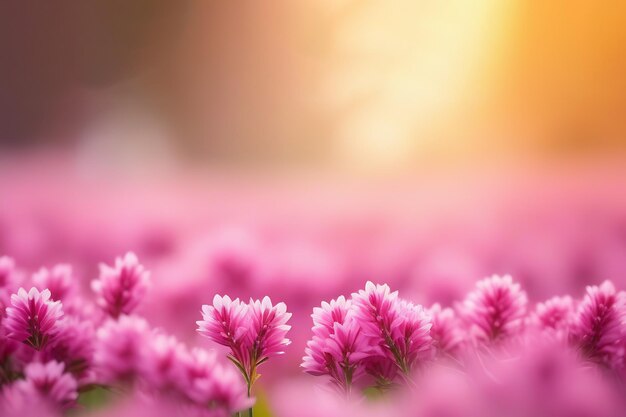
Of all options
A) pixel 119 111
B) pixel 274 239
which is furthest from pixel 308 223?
pixel 119 111

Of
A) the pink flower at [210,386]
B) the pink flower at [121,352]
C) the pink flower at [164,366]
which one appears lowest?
the pink flower at [210,386]

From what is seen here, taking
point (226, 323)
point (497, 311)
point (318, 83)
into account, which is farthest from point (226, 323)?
point (318, 83)

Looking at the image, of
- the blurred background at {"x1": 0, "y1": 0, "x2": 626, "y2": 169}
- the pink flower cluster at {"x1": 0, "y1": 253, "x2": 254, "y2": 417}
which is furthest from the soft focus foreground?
the pink flower cluster at {"x1": 0, "y1": 253, "x2": 254, "y2": 417}

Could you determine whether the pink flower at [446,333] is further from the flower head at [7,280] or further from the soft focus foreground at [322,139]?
the flower head at [7,280]

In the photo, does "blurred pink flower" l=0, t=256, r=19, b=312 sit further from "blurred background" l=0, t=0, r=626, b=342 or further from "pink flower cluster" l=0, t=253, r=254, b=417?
"blurred background" l=0, t=0, r=626, b=342

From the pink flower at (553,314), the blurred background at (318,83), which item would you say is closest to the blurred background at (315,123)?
the blurred background at (318,83)

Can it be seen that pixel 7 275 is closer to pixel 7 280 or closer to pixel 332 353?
pixel 7 280
